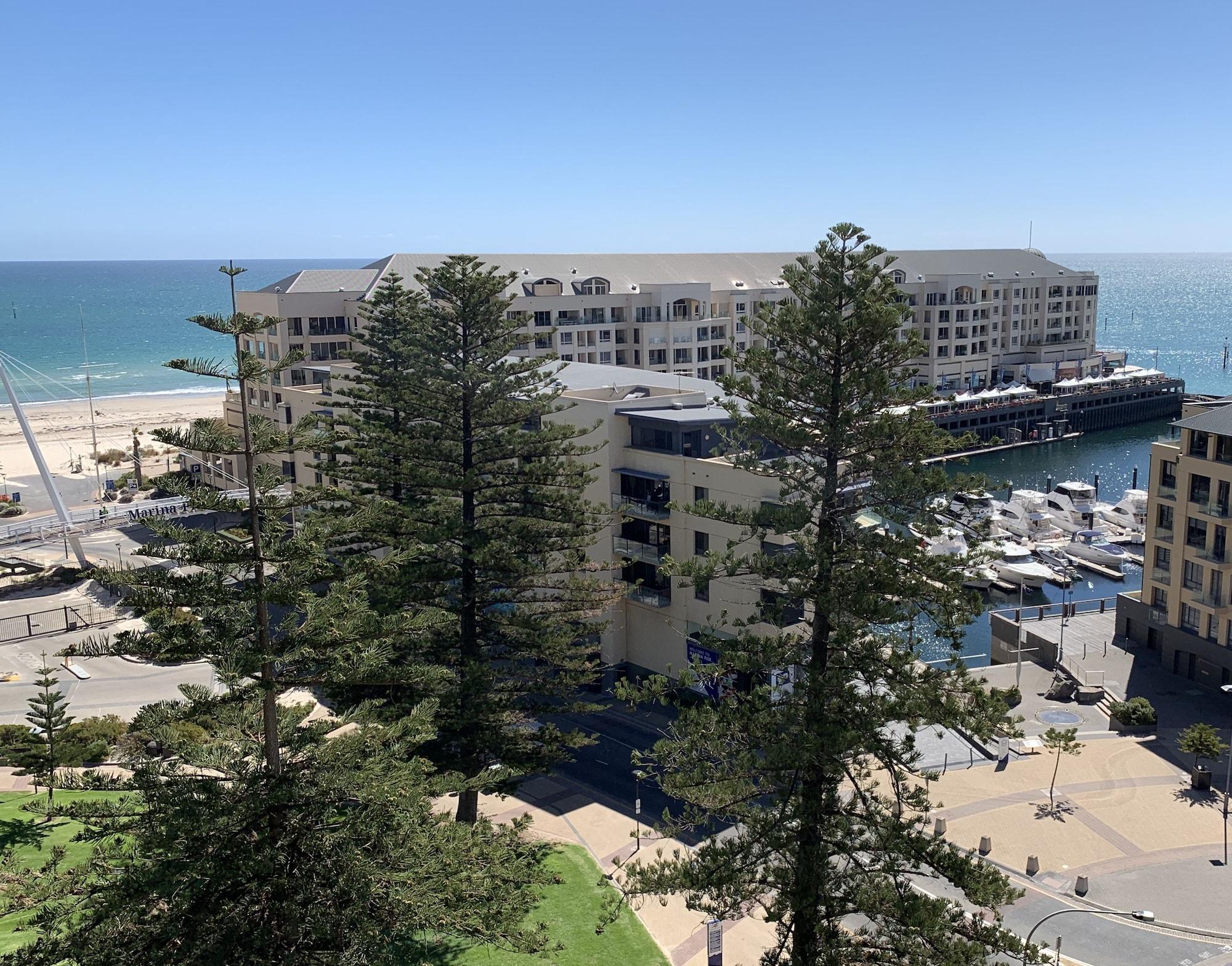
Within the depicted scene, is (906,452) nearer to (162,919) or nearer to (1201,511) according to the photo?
(162,919)

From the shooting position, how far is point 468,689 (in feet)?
79.5

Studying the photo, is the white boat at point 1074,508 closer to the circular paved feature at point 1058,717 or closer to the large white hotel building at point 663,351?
the large white hotel building at point 663,351

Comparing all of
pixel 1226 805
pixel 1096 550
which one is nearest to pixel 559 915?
pixel 1226 805

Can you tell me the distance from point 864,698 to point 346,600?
26.0ft

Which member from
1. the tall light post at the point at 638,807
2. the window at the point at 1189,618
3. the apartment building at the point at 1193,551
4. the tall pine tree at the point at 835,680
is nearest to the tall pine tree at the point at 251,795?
the tall pine tree at the point at 835,680

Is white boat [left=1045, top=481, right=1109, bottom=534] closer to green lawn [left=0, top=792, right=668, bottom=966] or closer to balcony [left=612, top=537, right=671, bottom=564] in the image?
balcony [left=612, top=537, right=671, bottom=564]

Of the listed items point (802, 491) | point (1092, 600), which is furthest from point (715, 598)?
point (1092, 600)

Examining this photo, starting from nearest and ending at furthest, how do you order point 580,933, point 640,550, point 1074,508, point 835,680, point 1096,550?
point 835,680 → point 580,933 → point 640,550 → point 1096,550 → point 1074,508

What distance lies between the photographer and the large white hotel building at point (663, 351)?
3522 centimetres

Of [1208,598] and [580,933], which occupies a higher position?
[1208,598]

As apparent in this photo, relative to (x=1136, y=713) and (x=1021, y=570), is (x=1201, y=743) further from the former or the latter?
(x=1021, y=570)

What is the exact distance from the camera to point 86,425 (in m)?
111

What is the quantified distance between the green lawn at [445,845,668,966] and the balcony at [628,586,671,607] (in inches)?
474

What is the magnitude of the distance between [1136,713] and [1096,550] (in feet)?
96.9
